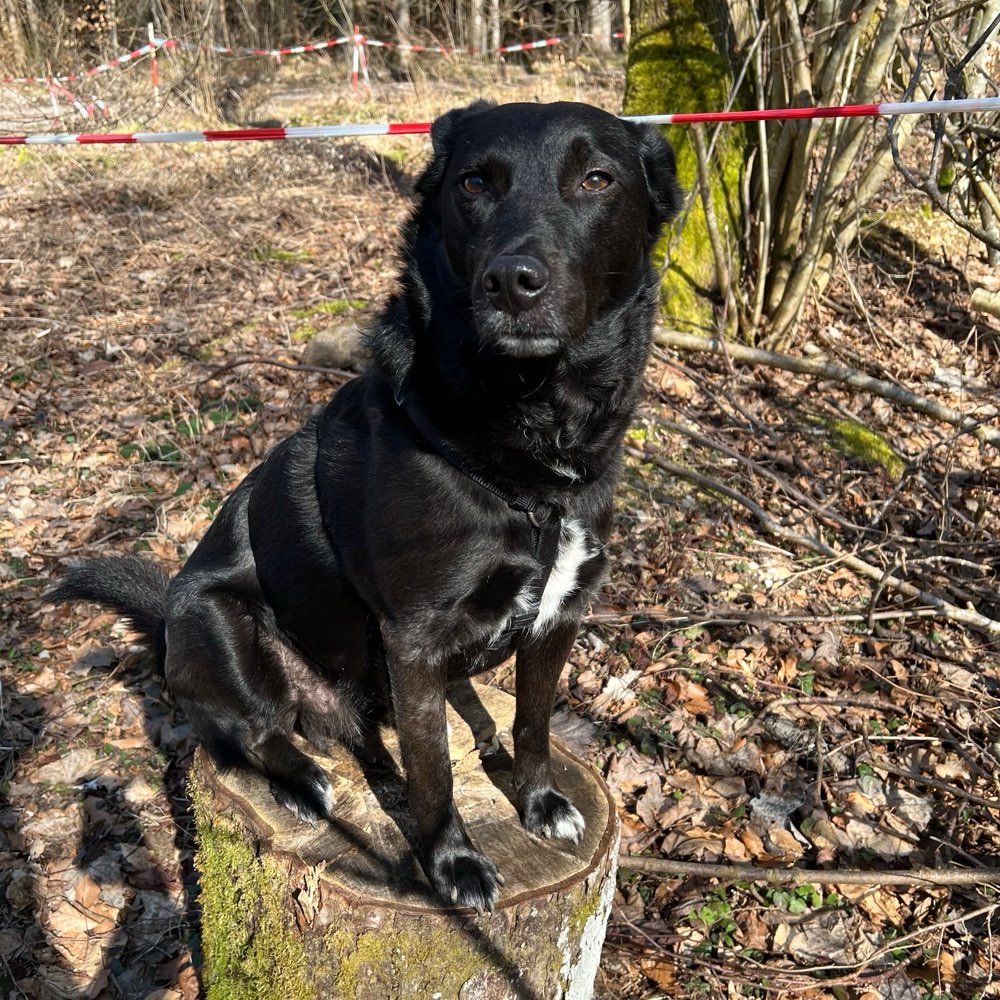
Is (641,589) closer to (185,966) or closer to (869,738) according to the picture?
(869,738)

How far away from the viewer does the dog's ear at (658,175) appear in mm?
2486

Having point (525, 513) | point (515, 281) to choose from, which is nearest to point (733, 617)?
point (525, 513)

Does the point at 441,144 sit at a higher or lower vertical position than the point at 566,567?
higher

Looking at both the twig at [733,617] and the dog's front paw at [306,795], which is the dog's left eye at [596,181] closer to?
the dog's front paw at [306,795]

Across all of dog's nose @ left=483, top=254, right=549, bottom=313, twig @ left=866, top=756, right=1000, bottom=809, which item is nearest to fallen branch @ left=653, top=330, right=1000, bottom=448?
twig @ left=866, top=756, right=1000, bottom=809

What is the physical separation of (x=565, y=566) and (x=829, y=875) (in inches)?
51.5

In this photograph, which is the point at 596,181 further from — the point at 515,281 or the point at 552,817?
the point at 552,817

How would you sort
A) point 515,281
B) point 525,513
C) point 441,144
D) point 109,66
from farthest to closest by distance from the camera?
point 109,66 < point 441,144 < point 525,513 < point 515,281

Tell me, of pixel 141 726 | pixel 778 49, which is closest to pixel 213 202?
pixel 778 49

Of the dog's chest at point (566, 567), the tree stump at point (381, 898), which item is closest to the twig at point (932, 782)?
the tree stump at point (381, 898)

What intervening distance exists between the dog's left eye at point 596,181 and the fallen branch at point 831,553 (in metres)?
2.07

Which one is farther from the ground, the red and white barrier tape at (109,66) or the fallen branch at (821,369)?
the red and white barrier tape at (109,66)

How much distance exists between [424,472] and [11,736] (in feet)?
7.37

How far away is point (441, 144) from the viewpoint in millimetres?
2455
